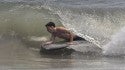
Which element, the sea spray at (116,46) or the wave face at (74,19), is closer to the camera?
the sea spray at (116,46)

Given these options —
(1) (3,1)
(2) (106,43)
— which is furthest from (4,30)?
(1) (3,1)

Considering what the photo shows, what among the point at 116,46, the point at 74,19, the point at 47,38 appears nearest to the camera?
the point at 116,46

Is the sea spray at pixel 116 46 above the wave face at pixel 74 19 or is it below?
above

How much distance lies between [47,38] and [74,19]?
100 inches

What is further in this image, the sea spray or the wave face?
the wave face

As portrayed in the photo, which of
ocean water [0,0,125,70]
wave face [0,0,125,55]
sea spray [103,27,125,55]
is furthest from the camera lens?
wave face [0,0,125,55]

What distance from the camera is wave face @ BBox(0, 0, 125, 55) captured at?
45.3 feet

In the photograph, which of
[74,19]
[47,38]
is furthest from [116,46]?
[74,19]

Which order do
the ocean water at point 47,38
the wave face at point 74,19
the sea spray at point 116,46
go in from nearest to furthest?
the ocean water at point 47,38
the sea spray at point 116,46
the wave face at point 74,19

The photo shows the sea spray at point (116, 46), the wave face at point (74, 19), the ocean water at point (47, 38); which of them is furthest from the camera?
the wave face at point (74, 19)

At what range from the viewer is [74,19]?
1727 cm

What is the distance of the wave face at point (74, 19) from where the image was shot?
45.3ft

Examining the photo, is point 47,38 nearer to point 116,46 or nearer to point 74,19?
point 74,19

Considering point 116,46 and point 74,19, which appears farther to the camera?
point 74,19
